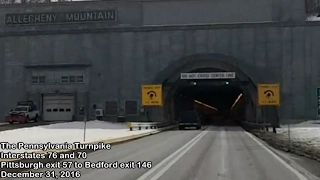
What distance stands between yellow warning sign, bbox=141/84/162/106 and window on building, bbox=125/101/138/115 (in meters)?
5.44

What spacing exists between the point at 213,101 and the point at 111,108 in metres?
49.5

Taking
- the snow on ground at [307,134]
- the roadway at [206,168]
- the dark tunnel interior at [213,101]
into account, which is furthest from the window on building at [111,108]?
the roadway at [206,168]

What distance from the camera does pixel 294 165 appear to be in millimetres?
17641

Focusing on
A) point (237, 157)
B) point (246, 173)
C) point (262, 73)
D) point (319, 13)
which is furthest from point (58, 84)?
point (246, 173)

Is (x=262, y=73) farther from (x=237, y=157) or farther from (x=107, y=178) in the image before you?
(x=107, y=178)

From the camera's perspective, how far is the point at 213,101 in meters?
111

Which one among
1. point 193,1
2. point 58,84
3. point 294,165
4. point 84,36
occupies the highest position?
point 193,1

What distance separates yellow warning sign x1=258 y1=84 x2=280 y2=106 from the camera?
2146 inches

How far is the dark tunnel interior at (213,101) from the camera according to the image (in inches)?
3008

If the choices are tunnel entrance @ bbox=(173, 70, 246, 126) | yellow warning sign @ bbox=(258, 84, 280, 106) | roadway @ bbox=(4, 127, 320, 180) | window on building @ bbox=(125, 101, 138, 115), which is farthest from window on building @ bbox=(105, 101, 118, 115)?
roadway @ bbox=(4, 127, 320, 180)

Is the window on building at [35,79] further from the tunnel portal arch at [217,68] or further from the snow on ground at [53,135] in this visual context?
Result: the tunnel portal arch at [217,68]

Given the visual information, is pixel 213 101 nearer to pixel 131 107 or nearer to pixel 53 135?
pixel 131 107

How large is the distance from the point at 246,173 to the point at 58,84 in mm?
53061

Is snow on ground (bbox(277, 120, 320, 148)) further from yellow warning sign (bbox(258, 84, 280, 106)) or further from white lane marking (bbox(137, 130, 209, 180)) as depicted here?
white lane marking (bbox(137, 130, 209, 180))
